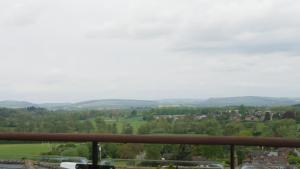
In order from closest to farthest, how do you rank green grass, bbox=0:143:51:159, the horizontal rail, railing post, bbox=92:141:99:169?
the horizontal rail, railing post, bbox=92:141:99:169, green grass, bbox=0:143:51:159

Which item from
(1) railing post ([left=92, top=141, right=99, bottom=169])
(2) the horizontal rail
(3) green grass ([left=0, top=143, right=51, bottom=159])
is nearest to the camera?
(2) the horizontal rail

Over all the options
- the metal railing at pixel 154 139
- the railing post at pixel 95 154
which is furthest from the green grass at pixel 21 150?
the railing post at pixel 95 154

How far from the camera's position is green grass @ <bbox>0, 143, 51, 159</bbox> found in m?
3.96

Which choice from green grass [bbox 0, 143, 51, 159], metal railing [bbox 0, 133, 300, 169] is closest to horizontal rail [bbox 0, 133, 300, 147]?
metal railing [bbox 0, 133, 300, 169]

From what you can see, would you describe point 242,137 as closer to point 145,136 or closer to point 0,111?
point 145,136

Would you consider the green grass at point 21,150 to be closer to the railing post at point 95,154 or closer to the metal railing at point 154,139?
the metal railing at point 154,139

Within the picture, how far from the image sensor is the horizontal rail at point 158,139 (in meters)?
3.37

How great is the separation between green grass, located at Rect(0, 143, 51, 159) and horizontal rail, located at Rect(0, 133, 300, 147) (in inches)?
5.5

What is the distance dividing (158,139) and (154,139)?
30 millimetres

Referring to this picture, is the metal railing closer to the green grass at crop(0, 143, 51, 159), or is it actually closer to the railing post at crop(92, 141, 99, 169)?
the railing post at crop(92, 141, 99, 169)

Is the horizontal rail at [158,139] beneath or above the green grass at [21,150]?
above

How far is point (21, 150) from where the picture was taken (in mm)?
3998

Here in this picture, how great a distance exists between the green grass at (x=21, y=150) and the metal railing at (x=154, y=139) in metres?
0.14

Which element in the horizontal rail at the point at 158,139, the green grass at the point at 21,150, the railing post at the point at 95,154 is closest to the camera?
the horizontal rail at the point at 158,139
